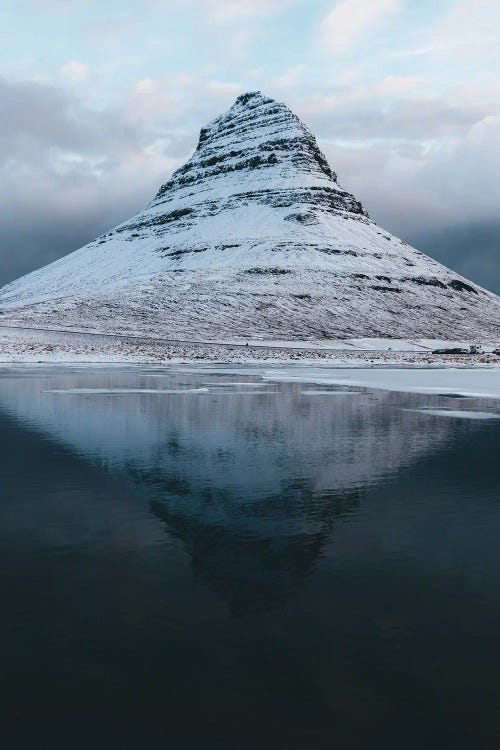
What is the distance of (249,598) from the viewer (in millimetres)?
7867

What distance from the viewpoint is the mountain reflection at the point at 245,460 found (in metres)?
9.45

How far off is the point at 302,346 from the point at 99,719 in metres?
136

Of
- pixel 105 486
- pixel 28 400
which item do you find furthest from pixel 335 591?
pixel 28 400

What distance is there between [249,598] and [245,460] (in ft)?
27.9

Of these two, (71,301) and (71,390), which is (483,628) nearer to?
(71,390)

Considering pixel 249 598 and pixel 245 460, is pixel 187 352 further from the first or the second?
pixel 249 598

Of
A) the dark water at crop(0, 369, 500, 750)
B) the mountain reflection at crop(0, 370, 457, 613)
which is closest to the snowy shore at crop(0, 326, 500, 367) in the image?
the mountain reflection at crop(0, 370, 457, 613)

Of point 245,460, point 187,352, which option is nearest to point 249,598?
point 245,460

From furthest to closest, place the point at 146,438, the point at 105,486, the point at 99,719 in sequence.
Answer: the point at 146,438 → the point at 105,486 → the point at 99,719

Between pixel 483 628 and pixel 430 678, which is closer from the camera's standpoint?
pixel 430 678

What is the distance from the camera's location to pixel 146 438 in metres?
19.8

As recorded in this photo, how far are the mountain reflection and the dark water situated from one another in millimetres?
60

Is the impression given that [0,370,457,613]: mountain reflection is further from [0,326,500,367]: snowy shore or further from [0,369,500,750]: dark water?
[0,326,500,367]: snowy shore

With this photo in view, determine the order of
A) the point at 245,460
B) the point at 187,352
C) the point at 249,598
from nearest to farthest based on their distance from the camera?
1. the point at 249,598
2. the point at 245,460
3. the point at 187,352
